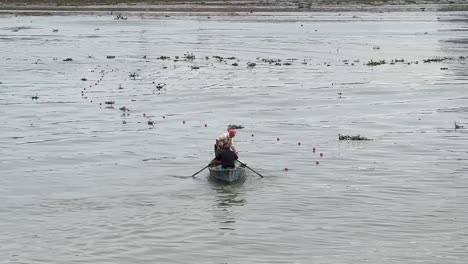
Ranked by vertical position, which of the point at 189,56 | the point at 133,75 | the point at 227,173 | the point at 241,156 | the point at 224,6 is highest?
the point at 224,6

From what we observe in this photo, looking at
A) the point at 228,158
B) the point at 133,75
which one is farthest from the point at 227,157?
the point at 133,75

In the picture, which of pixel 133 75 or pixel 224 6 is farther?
pixel 224 6

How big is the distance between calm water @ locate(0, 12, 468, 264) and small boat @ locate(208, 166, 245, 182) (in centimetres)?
40

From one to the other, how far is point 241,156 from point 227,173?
5180 millimetres

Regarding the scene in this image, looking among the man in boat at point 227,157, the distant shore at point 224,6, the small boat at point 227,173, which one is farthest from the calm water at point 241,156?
the distant shore at point 224,6

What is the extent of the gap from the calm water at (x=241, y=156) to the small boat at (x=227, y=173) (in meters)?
0.40

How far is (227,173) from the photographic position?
3503 cm

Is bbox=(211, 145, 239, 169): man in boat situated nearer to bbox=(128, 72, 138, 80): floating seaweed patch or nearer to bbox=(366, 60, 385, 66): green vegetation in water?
→ bbox=(128, 72, 138, 80): floating seaweed patch

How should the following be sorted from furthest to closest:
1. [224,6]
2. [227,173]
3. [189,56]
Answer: [224,6]
[189,56]
[227,173]

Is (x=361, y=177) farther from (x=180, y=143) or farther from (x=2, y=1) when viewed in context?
(x=2, y=1)

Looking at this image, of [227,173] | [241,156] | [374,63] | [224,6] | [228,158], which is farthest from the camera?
[224,6]

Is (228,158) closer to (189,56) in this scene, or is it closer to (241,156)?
(241,156)

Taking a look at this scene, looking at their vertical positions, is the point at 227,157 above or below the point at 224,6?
below

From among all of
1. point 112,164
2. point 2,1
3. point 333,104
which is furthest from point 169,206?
point 2,1
